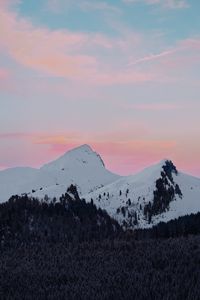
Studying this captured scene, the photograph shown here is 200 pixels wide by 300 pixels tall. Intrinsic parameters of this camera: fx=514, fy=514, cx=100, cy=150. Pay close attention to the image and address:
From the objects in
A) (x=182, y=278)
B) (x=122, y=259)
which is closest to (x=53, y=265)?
(x=122, y=259)

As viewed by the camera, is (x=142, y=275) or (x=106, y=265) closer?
(x=142, y=275)

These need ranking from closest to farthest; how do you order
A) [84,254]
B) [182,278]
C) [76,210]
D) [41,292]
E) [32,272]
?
[41,292], [182,278], [32,272], [84,254], [76,210]

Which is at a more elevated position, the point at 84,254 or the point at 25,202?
the point at 25,202

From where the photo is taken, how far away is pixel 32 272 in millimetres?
17156

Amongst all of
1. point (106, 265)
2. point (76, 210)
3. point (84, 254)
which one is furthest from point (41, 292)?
point (76, 210)

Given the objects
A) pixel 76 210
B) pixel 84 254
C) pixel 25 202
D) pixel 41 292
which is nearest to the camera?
pixel 41 292

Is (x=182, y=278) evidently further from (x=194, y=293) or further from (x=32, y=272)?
(x=32, y=272)

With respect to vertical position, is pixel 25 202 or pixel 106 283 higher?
pixel 25 202

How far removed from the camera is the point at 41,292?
46.6ft

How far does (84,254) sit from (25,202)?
131 metres

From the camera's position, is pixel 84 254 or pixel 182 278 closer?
pixel 182 278

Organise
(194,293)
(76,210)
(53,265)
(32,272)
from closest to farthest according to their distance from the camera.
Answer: (194,293), (32,272), (53,265), (76,210)

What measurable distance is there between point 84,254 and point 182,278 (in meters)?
6.42

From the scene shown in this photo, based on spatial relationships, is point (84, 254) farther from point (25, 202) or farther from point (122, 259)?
point (25, 202)
